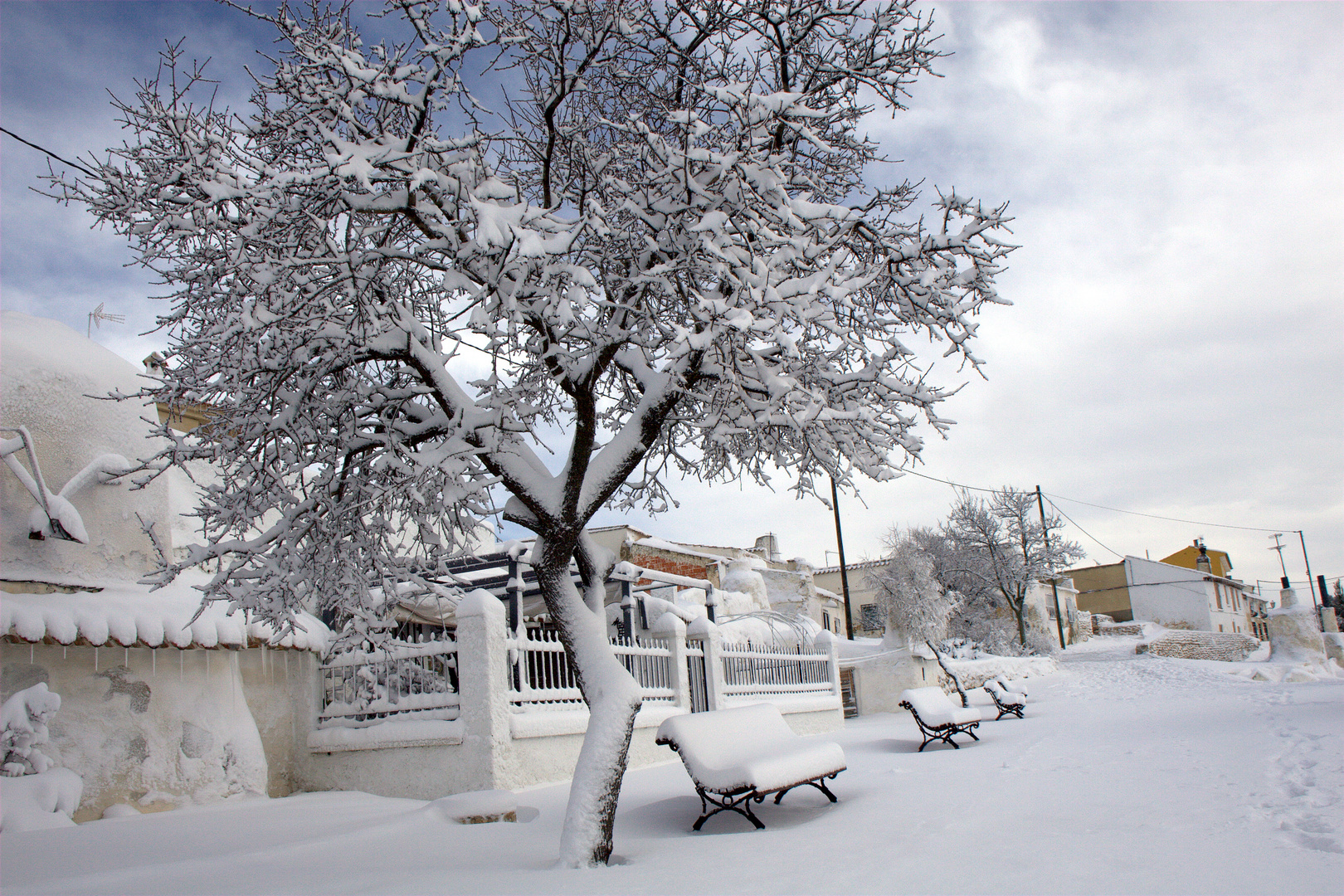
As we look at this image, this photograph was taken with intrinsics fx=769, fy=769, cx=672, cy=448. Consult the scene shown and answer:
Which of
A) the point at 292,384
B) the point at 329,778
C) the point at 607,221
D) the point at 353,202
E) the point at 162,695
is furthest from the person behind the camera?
the point at 329,778

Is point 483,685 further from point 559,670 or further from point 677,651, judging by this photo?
point 677,651

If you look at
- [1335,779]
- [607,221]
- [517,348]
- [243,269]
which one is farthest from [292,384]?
[1335,779]

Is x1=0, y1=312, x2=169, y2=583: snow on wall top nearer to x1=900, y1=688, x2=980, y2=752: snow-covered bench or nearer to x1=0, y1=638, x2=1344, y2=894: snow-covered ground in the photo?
x1=0, y1=638, x2=1344, y2=894: snow-covered ground

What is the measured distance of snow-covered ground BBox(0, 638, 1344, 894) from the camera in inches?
161

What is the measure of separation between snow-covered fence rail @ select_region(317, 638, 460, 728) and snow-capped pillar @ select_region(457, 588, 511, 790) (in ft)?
1.17

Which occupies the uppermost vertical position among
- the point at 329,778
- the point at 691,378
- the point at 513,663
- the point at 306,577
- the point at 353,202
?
the point at 353,202

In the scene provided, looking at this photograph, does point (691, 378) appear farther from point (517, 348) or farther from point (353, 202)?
point (353, 202)

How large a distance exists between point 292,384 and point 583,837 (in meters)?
3.98

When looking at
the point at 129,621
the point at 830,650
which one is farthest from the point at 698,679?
the point at 129,621

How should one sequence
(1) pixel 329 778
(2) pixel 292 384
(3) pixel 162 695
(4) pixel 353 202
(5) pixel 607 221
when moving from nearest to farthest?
(4) pixel 353 202, (5) pixel 607 221, (2) pixel 292 384, (3) pixel 162 695, (1) pixel 329 778

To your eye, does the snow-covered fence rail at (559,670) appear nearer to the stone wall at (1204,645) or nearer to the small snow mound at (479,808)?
the small snow mound at (479,808)

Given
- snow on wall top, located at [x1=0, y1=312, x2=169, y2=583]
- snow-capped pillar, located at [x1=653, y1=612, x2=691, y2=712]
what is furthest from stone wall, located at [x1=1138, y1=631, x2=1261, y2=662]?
snow on wall top, located at [x1=0, y1=312, x2=169, y2=583]

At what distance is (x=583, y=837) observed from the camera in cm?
492

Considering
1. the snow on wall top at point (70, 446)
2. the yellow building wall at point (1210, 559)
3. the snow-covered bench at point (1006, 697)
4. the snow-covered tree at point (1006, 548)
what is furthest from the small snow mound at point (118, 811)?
the yellow building wall at point (1210, 559)
